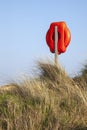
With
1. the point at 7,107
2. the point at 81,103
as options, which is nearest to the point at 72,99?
the point at 81,103

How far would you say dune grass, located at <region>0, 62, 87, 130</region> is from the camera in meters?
7.41

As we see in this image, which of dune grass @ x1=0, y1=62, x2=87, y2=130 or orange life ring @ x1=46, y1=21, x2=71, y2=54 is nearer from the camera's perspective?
dune grass @ x1=0, y1=62, x2=87, y2=130

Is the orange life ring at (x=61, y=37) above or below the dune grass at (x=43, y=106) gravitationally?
above

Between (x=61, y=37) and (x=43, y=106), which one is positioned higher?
(x=61, y=37)

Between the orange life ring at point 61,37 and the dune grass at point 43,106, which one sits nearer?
the dune grass at point 43,106

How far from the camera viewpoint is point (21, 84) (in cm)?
972

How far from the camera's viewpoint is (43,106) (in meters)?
7.97

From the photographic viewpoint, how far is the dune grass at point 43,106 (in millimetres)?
7414

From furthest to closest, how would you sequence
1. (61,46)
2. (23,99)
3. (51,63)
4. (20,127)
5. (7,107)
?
(61,46)
(51,63)
(23,99)
(7,107)
(20,127)

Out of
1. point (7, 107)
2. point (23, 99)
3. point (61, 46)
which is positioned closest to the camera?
point (7, 107)

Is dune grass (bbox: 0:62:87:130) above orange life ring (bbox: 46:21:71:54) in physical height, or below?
below

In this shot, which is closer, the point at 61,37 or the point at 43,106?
the point at 43,106

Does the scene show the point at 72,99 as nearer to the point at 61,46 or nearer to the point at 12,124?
the point at 12,124

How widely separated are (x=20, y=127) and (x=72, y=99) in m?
1.92
